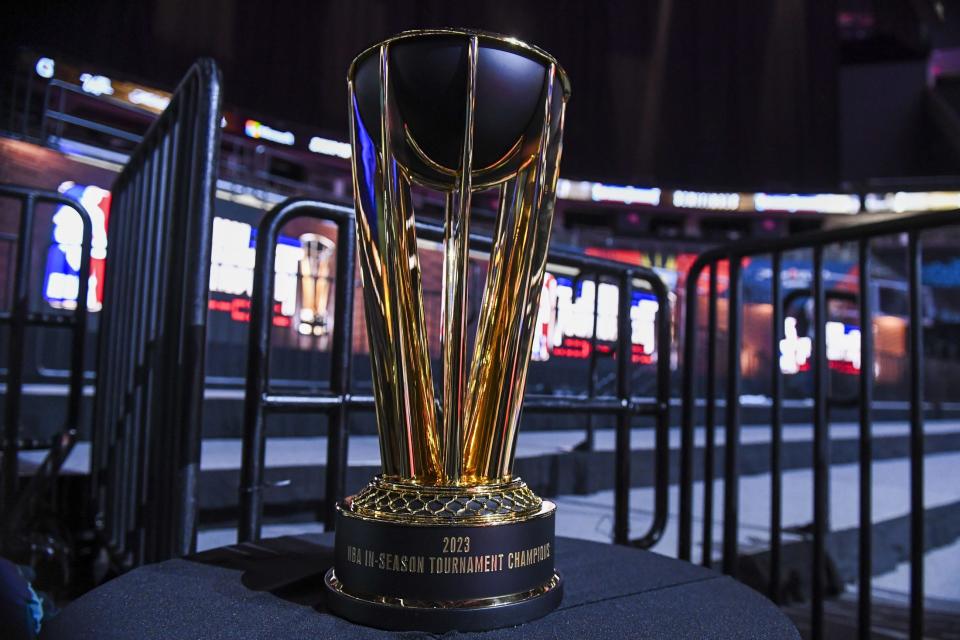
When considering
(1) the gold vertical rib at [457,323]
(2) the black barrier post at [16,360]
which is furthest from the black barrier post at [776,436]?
(2) the black barrier post at [16,360]

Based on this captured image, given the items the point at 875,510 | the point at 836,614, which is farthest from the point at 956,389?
the point at 836,614

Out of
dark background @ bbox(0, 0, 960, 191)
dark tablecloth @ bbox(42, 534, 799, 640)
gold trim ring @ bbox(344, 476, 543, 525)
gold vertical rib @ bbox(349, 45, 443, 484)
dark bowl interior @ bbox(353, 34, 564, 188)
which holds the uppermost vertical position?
Result: dark background @ bbox(0, 0, 960, 191)

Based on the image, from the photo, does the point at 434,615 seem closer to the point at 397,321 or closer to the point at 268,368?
the point at 397,321

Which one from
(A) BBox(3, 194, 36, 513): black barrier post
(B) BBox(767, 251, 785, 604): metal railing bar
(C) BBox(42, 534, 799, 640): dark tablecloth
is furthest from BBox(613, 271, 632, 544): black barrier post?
(A) BBox(3, 194, 36, 513): black barrier post

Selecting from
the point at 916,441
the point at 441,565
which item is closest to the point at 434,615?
the point at 441,565

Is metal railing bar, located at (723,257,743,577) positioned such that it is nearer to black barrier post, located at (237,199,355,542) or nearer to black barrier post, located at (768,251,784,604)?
black barrier post, located at (768,251,784,604)

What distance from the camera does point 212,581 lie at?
56 centimetres

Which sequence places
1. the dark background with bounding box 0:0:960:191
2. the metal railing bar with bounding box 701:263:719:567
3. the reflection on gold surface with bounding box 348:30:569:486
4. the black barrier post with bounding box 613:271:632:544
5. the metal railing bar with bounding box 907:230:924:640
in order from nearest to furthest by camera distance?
1. the reflection on gold surface with bounding box 348:30:569:486
2. the metal railing bar with bounding box 907:230:924:640
3. the black barrier post with bounding box 613:271:632:544
4. the metal railing bar with bounding box 701:263:719:567
5. the dark background with bounding box 0:0:960:191

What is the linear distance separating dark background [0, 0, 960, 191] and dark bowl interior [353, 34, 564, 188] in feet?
5.91

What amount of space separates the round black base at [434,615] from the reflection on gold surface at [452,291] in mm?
105

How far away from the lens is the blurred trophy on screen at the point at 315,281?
5023 millimetres

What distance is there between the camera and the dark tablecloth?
0.46 meters

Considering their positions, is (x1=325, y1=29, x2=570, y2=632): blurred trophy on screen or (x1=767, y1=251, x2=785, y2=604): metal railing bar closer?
(x1=325, y1=29, x2=570, y2=632): blurred trophy on screen

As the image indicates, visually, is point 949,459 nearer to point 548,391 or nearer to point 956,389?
point 548,391
